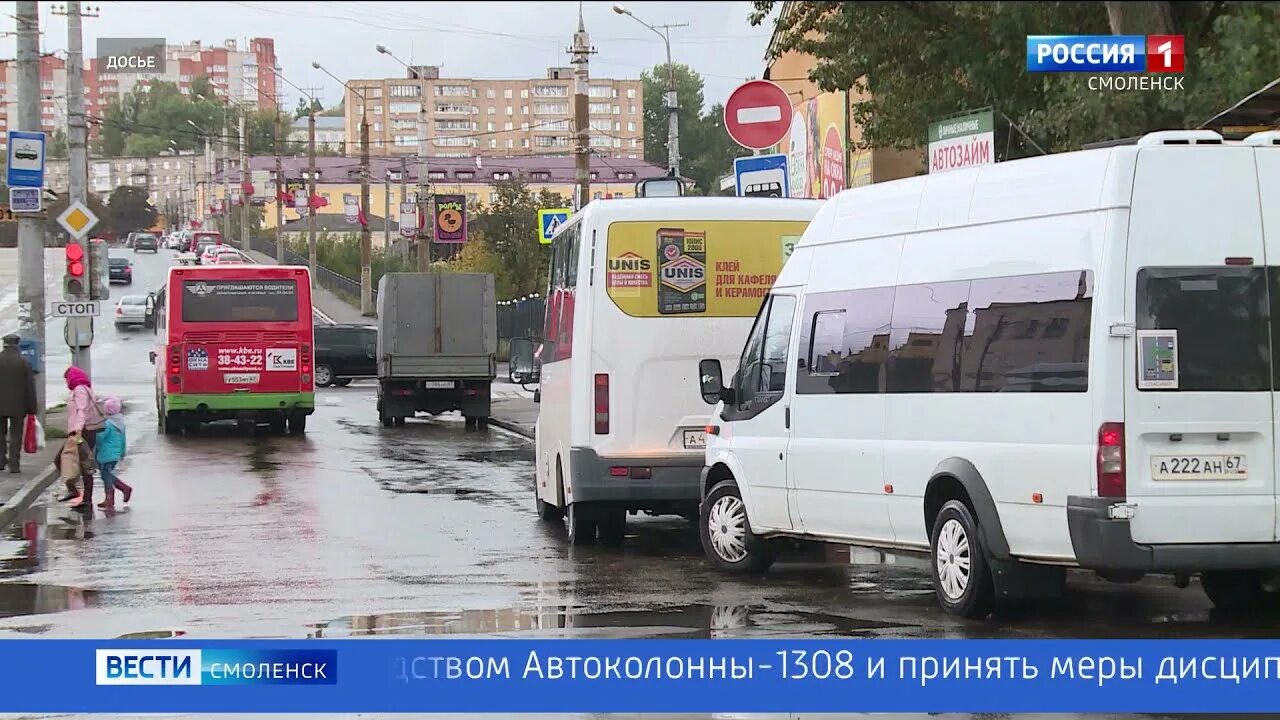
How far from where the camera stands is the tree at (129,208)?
135500 mm

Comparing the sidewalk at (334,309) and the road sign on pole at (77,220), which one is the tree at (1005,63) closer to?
the road sign on pole at (77,220)

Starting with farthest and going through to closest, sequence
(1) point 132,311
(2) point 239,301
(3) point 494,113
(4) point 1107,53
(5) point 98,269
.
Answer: (3) point 494,113
(1) point 132,311
(5) point 98,269
(2) point 239,301
(4) point 1107,53

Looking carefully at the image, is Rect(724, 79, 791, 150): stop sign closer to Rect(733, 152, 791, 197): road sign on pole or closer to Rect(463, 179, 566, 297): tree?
Rect(733, 152, 791, 197): road sign on pole

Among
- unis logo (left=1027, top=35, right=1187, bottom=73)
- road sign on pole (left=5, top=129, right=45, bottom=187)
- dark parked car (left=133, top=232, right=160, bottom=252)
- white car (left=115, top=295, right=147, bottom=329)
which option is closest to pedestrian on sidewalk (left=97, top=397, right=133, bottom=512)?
road sign on pole (left=5, top=129, right=45, bottom=187)

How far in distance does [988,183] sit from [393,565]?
5.70m

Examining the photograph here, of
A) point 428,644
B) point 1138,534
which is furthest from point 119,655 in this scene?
point 1138,534

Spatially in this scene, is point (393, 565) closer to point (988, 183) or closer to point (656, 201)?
point (656, 201)

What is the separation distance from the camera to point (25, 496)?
20.6 metres

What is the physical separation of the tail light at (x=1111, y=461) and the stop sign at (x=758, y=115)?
1143 centimetres

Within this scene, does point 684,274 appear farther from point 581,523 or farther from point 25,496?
point 25,496

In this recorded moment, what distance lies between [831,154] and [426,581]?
2531cm

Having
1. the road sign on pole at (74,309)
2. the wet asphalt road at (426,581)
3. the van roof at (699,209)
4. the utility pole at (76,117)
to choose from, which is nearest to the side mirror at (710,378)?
the wet asphalt road at (426,581)

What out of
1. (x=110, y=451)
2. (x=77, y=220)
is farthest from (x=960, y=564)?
(x=77, y=220)

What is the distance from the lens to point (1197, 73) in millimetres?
17734
